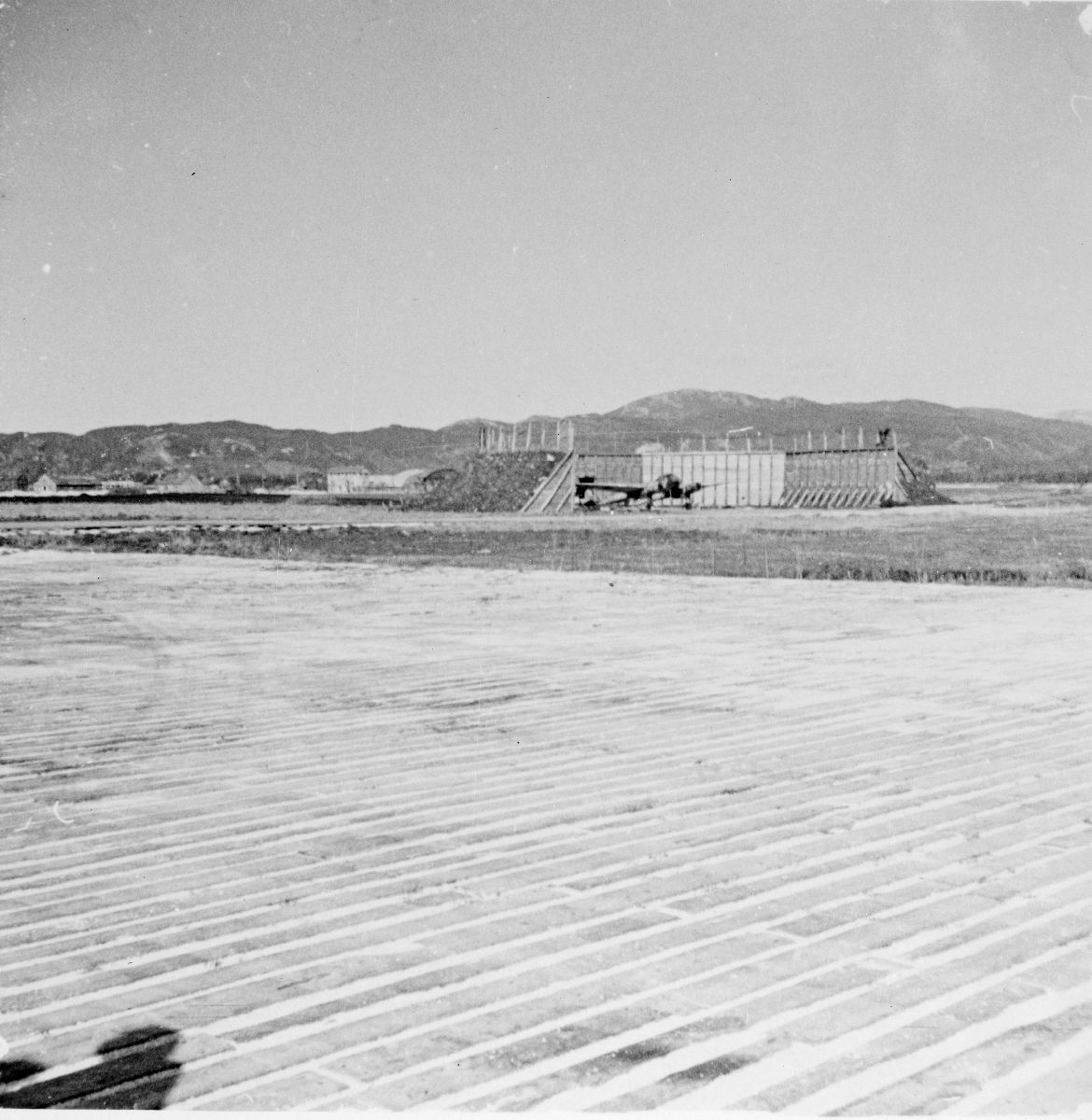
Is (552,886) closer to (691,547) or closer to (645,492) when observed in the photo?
(691,547)

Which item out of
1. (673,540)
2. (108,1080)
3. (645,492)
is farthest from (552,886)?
(645,492)

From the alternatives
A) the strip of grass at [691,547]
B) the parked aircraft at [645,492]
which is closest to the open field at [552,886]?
the strip of grass at [691,547]

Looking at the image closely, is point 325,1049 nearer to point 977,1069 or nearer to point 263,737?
point 977,1069

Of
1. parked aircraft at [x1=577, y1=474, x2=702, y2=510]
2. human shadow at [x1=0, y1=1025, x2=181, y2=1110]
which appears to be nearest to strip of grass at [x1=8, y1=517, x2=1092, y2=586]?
human shadow at [x1=0, y1=1025, x2=181, y2=1110]

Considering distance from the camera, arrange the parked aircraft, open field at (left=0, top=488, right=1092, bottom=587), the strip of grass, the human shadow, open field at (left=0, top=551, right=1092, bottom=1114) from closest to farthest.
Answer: the human shadow, open field at (left=0, top=551, right=1092, bottom=1114), the strip of grass, open field at (left=0, top=488, right=1092, bottom=587), the parked aircraft

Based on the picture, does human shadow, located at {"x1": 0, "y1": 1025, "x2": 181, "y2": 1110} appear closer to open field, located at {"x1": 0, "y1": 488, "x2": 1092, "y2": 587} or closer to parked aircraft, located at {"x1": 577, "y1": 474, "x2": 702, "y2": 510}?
open field, located at {"x1": 0, "y1": 488, "x2": 1092, "y2": 587}

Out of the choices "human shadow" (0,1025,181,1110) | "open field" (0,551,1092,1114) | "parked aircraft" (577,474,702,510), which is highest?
"parked aircraft" (577,474,702,510)
